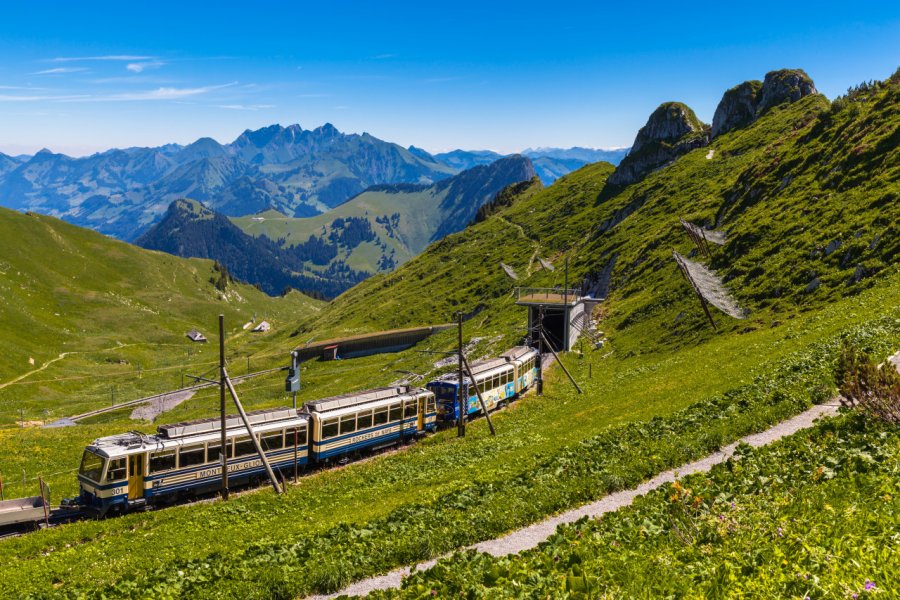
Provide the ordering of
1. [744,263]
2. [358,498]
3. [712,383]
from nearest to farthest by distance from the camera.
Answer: [358,498] < [712,383] < [744,263]

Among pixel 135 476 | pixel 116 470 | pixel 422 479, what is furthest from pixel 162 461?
pixel 422 479

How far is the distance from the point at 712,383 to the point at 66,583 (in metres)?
31.7

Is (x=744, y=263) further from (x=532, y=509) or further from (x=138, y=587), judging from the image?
(x=138, y=587)

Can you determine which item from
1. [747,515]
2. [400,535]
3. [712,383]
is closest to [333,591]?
[400,535]

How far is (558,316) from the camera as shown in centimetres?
7225

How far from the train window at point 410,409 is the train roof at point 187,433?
27.8 ft

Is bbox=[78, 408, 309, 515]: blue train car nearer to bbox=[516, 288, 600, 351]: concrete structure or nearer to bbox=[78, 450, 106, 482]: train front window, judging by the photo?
bbox=[78, 450, 106, 482]: train front window

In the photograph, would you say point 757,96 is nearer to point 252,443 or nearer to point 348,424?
point 348,424

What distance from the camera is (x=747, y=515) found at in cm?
1271

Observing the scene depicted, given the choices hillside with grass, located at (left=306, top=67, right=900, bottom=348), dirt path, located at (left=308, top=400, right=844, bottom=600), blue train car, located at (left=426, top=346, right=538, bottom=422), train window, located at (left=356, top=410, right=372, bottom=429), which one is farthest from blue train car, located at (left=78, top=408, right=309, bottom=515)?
hillside with grass, located at (left=306, top=67, right=900, bottom=348)

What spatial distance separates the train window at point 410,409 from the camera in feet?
141

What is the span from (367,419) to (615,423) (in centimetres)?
1796

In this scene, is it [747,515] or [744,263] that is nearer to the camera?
[747,515]

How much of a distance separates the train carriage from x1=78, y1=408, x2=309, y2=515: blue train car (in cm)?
127
